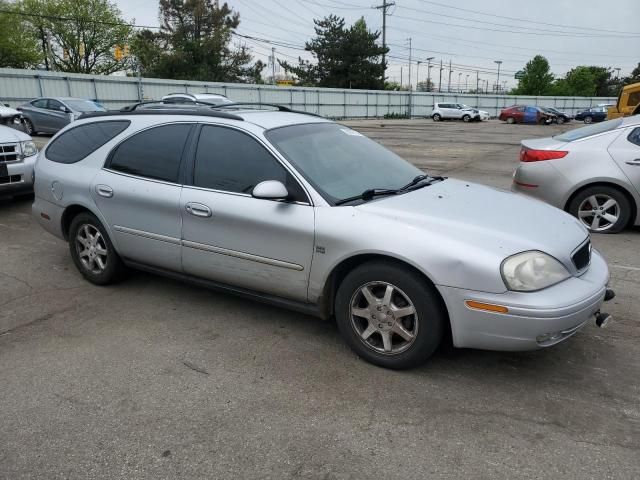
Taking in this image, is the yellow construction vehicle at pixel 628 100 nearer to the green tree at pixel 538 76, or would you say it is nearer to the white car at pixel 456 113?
the white car at pixel 456 113

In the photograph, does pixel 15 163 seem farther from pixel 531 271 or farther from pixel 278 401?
pixel 531 271

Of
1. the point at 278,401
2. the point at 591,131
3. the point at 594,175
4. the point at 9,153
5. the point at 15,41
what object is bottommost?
the point at 278,401

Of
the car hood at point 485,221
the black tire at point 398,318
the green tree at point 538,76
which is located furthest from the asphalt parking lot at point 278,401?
the green tree at point 538,76

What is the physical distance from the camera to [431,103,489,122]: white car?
147ft

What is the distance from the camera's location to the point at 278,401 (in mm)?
2914

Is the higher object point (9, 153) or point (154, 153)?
point (154, 153)

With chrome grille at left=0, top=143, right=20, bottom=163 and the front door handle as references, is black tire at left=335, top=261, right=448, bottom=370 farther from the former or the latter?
chrome grille at left=0, top=143, right=20, bottom=163

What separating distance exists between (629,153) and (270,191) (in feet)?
16.6

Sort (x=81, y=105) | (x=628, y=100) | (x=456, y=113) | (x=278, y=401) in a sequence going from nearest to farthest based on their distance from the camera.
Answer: (x=278, y=401)
(x=628, y=100)
(x=81, y=105)
(x=456, y=113)

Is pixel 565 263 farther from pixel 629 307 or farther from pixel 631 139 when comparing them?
pixel 631 139

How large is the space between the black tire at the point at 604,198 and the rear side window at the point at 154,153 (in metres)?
4.94

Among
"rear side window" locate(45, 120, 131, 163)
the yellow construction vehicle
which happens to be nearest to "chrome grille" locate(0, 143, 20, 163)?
"rear side window" locate(45, 120, 131, 163)

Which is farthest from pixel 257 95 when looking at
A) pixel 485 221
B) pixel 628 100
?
pixel 485 221

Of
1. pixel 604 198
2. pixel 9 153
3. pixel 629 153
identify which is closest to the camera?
pixel 629 153
